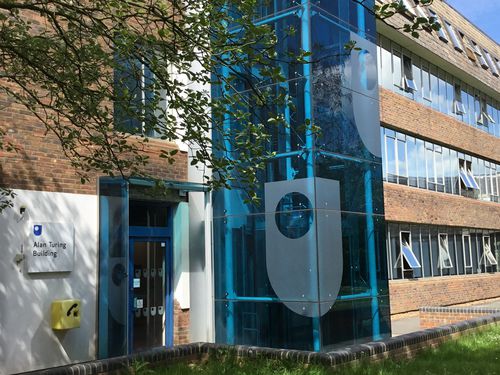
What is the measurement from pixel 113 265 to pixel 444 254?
14708 mm

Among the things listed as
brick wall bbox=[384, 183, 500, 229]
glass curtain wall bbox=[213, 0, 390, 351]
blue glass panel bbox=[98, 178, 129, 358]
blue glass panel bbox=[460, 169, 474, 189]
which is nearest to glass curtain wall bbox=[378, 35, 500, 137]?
blue glass panel bbox=[460, 169, 474, 189]

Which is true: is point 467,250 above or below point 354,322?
above

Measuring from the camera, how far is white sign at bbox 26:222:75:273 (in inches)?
371

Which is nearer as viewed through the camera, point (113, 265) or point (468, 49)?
point (113, 265)

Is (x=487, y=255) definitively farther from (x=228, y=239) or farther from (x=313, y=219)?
(x=313, y=219)

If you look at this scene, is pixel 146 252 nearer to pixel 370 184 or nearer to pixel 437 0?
pixel 370 184

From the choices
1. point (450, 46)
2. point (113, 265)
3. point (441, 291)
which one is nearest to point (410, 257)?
point (441, 291)

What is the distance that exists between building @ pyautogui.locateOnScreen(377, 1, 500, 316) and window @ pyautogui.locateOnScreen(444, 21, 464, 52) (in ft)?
0.18

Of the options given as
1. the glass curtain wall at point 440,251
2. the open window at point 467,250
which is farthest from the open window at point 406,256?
the open window at point 467,250

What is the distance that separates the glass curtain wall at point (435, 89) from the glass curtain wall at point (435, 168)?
1.53 meters

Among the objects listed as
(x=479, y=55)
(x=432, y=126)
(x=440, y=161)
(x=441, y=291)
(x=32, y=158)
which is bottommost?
(x=441, y=291)

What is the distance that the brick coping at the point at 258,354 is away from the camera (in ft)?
26.4

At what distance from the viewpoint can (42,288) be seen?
948 centimetres

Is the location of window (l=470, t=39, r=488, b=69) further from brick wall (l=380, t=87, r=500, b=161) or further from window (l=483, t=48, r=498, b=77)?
brick wall (l=380, t=87, r=500, b=161)
